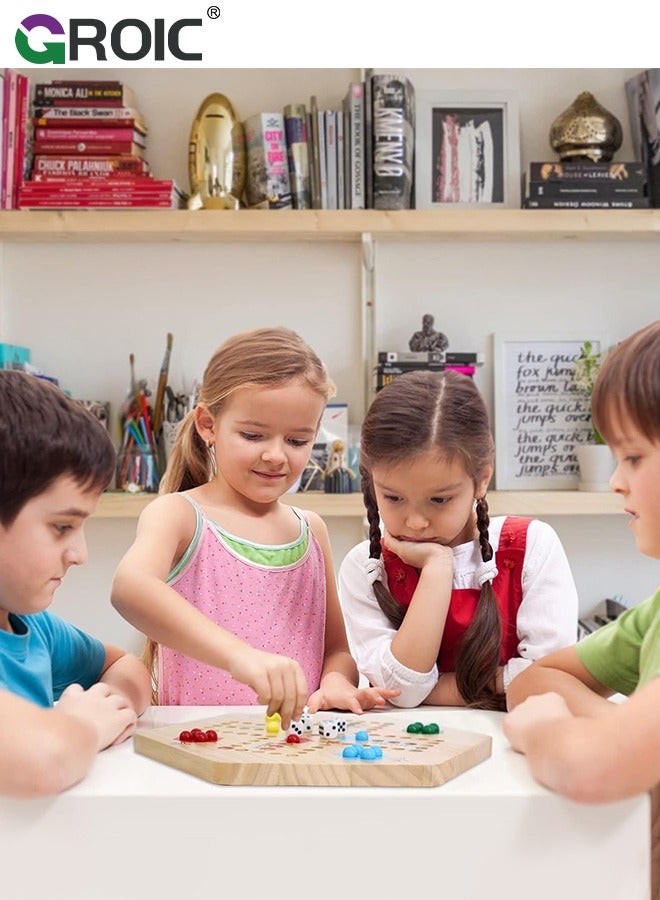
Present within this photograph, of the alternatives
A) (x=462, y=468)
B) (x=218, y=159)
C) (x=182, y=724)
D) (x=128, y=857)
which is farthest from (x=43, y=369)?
(x=128, y=857)

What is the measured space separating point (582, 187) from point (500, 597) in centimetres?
150

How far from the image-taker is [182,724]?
914 mm

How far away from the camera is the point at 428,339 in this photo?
2586 millimetres

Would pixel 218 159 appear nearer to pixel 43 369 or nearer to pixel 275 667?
pixel 43 369

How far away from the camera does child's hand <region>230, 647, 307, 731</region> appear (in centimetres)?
90

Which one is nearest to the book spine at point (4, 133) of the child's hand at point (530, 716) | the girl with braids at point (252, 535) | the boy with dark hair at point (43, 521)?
the girl with braids at point (252, 535)

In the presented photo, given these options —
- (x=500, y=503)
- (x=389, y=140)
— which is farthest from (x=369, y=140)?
(x=500, y=503)

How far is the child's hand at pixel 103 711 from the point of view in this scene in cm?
86

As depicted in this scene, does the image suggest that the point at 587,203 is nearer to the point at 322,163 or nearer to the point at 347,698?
the point at 322,163

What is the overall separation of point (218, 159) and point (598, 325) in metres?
1.05

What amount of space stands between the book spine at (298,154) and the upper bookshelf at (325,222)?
0.08m

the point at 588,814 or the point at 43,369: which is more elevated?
the point at 43,369
